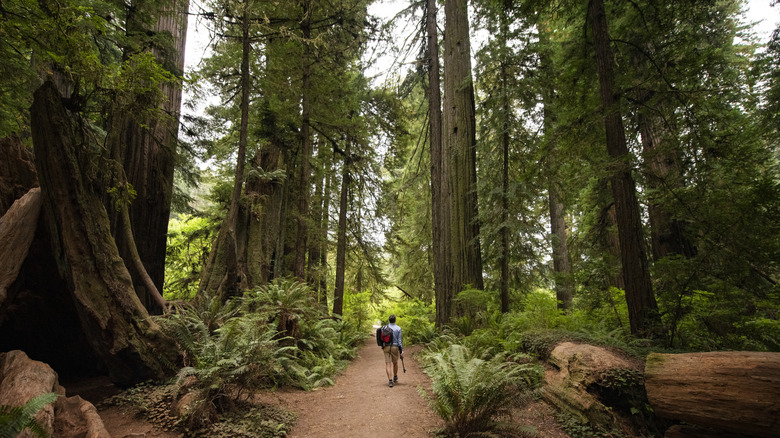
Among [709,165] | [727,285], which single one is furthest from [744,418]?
[709,165]

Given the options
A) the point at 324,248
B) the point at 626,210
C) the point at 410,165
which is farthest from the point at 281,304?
the point at 410,165

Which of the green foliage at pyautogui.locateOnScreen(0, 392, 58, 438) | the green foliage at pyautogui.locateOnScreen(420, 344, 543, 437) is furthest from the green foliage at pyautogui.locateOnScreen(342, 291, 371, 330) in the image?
the green foliage at pyautogui.locateOnScreen(0, 392, 58, 438)

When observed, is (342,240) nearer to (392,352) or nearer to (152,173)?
(392,352)

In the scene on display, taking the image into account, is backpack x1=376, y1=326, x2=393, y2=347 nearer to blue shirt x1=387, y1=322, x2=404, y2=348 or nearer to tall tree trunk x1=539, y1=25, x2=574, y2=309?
blue shirt x1=387, y1=322, x2=404, y2=348

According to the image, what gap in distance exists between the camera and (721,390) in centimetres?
309

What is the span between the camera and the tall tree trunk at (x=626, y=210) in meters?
5.18

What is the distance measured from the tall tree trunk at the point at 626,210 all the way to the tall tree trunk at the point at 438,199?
16.3 ft

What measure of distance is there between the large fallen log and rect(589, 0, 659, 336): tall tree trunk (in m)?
1.77

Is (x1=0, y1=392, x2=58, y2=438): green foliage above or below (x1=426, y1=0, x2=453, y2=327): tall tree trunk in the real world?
below

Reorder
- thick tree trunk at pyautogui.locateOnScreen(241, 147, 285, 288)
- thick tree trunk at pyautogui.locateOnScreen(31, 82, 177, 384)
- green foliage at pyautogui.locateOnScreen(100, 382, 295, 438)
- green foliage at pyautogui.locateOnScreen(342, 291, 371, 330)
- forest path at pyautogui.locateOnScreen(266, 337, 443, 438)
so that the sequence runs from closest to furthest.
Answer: green foliage at pyautogui.locateOnScreen(100, 382, 295, 438) < thick tree trunk at pyautogui.locateOnScreen(31, 82, 177, 384) < forest path at pyautogui.locateOnScreen(266, 337, 443, 438) < thick tree trunk at pyautogui.locateOnScreen(241, 147, 285, 288) < green foliage at pyautogui.locateOnScreen(342, 291, 371, 330)

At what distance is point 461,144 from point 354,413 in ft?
25.2

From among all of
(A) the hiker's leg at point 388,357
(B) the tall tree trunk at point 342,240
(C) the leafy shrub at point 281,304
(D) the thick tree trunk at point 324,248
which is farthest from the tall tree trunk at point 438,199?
(C) the leafy shrub at point 281,304

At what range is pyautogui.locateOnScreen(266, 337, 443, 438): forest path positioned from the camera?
4.66 metres

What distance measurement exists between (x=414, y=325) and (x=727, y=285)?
31.9ft
